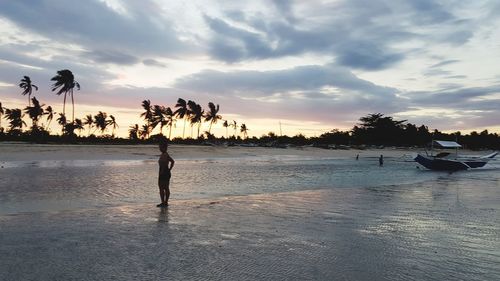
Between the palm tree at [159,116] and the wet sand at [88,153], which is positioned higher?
the palm tree at [159,116]

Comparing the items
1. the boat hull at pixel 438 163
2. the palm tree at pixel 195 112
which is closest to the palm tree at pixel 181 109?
the palm tree at pixel 195 112

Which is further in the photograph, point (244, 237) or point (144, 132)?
point (144, 132)

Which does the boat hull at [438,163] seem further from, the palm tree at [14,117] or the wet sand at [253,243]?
the palm tree at [14,117]

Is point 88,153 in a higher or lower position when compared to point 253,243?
higher

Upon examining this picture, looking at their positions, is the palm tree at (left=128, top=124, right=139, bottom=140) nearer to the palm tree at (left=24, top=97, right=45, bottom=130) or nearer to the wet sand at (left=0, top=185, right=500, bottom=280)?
the palm tree at (left=24, top=97, right=45, bottom=130)

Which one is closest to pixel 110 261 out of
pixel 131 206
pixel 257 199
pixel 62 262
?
pixel 62 262

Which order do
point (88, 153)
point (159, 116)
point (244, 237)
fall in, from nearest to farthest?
point (244, 237) < point (88, 153) < point (159, 116)

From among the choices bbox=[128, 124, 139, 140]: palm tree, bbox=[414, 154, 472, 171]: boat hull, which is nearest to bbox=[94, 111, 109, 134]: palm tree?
bbox=[128, 124, 139, 140]: palm tree

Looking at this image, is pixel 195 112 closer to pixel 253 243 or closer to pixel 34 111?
pixel 34 111

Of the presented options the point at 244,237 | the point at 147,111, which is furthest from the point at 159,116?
the point at 244,237

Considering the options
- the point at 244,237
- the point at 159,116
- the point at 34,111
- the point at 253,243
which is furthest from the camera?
the point at 159,116

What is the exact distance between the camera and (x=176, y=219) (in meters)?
10.4

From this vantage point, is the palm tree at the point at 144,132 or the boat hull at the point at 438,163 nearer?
the boat hull at the point at 438,163

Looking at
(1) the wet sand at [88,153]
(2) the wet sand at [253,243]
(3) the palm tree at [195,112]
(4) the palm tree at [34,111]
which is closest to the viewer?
(2) the wet sand at [253,243]
